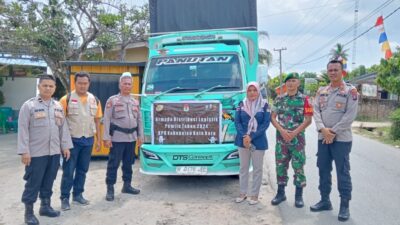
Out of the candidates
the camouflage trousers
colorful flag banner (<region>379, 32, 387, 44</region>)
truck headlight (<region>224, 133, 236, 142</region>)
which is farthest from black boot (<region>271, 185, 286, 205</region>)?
colorful flag banner (<region>379, 32, 387, 44</region>)

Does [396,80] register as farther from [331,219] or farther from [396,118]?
[331,219]

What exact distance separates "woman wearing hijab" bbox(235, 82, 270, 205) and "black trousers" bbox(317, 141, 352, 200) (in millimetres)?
849

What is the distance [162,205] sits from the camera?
5750 mm

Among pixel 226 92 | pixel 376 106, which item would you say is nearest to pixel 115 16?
pixel 226 92

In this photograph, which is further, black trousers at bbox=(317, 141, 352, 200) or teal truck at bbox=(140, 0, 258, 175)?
teal truck at bbox=(140, 0, 258, 175)

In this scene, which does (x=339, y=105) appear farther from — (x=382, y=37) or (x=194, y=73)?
(x=382, y=37)

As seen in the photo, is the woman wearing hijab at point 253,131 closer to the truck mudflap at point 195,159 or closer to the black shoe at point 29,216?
the truck mudflap at point 195,159

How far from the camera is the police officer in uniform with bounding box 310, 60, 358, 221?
498 cm

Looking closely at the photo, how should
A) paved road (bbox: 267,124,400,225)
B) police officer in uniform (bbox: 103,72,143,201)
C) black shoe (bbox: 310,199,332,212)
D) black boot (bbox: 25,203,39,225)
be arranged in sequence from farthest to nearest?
police officer in uniform (bbox: 103,72,143,201) < black shoe (bbox: 310,199,332,212) < paved road (bbox: 267,124,400,225) < black boot (bbox: 25,203,39,225)

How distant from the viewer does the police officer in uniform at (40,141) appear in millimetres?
4645

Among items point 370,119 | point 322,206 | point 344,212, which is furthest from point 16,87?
point 370,119

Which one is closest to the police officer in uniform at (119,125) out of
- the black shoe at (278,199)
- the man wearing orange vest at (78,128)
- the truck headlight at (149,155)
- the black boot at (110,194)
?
the black boot at (110,194)

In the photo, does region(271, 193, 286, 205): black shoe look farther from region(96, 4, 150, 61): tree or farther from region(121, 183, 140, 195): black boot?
region(96, 4, 150, 61): tree

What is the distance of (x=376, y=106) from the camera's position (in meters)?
26.8
